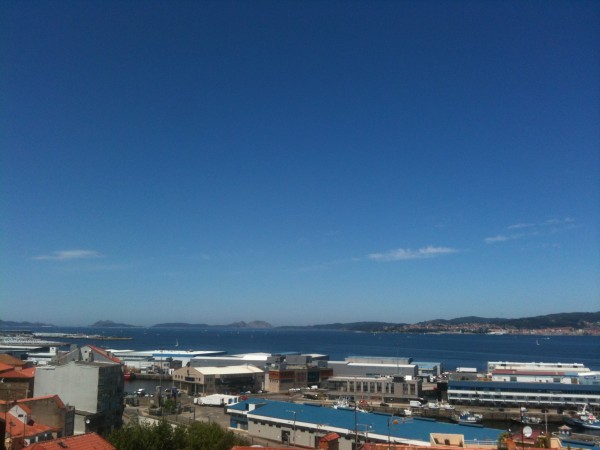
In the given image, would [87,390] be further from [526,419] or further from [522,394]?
[522,394]

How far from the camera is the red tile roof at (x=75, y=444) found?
11.5m

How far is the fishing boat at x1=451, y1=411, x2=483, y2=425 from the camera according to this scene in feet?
110

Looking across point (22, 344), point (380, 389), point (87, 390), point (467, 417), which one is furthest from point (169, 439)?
point (22, 344)

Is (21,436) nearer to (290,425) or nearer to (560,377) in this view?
(290,425)

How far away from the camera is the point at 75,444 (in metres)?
12.2

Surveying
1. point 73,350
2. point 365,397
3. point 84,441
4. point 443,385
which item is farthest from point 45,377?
point 443,385

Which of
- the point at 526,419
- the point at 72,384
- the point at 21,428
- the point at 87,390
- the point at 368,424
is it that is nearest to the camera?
the point at 21,428

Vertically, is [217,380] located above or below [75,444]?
below

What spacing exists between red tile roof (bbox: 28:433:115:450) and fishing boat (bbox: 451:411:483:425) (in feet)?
84.6

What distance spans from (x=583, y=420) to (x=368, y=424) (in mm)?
18835

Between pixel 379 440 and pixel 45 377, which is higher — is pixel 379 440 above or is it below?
below

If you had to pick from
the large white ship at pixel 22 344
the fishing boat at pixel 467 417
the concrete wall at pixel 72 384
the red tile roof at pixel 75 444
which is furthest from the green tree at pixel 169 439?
the large white ship at pixel 22 344

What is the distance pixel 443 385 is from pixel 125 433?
116 ft

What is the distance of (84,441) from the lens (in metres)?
12.5
